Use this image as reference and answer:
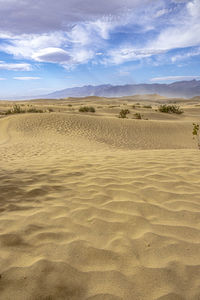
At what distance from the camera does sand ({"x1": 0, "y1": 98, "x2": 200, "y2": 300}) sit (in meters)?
1.95

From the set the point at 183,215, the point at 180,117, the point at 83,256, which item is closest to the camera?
the point at 83,256

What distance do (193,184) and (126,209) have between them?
63.3 inches

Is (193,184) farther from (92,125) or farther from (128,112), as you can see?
(128,112)

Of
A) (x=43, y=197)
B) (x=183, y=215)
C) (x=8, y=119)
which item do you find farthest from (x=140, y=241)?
(x=8, y=119)

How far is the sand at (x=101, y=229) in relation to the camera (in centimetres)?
195

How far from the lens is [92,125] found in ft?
47.9

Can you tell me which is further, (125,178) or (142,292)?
(125,178)

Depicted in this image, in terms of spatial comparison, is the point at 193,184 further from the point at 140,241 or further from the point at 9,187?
the point at 9,187

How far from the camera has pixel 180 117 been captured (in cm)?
2041

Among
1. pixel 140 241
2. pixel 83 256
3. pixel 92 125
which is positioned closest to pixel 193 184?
pixel 140 241

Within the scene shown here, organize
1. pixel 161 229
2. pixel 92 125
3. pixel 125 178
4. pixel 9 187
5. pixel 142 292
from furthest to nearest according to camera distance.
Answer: pixel 92 125 < pixel 125 178 < pixel 9 187 < pixel 161 229 < pixel 142 292

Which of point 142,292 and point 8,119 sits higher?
point 8,119

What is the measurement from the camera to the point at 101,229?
2771mm

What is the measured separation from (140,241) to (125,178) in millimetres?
1901
